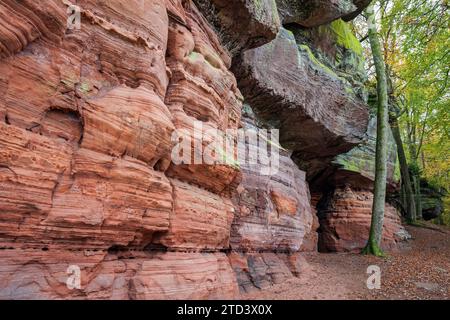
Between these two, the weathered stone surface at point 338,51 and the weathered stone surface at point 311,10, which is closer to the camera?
the weathered stone surface at point 311,10

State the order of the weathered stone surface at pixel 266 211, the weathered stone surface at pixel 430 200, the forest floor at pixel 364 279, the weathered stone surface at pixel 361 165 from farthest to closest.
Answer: the weathered stone surface at pixel 430 200
the weathered stone surface at pixel 361 165
the weathered stone surface at pixel 266 211
the forest floor at pixel 364 279

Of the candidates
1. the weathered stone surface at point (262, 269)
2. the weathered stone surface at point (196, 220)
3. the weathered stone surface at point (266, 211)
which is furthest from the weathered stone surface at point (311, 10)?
the weathered stone surface at point (262, 269)

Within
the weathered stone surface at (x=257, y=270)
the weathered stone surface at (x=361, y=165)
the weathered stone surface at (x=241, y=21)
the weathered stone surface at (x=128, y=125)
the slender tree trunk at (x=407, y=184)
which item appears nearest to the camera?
the weathered stone surface at (x=128, y=125)

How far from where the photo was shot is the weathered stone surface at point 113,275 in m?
4.33

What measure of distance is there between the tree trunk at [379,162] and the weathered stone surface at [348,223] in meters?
1.60

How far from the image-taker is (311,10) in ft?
47.0

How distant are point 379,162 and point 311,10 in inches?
309

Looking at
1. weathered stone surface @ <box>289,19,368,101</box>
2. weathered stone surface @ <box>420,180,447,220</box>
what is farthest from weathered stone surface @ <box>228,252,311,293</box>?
weathered stone surface @ <box>420,180,447,220</box>

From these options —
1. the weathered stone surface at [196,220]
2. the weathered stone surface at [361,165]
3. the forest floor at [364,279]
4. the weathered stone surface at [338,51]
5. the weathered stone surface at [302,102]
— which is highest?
the weathered stone surface at [338,51]

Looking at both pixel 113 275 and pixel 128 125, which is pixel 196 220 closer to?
pixel 113 275

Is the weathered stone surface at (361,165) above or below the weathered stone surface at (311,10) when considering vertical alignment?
below

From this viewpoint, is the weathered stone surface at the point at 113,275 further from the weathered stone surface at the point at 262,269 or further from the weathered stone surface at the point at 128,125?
the weathered stone surface at the point at 128,125

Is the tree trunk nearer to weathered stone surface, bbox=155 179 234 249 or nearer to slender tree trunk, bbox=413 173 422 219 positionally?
weathered stone surface, bbox=155 179 234 249

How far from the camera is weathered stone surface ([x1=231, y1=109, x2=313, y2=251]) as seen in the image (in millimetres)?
9672
